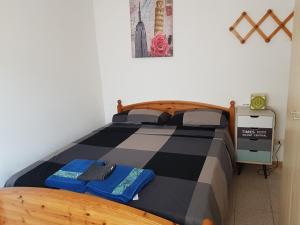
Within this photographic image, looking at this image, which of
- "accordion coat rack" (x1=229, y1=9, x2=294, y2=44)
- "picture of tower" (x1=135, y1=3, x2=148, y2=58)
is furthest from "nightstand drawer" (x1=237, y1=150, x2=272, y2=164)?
"picture of tower" (x1=135, y1=3, x2=148, y2=58)

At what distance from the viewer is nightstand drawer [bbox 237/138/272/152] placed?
267cm

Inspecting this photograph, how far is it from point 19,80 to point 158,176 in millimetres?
1571

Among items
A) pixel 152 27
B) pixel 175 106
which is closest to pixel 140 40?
pixel 152 27

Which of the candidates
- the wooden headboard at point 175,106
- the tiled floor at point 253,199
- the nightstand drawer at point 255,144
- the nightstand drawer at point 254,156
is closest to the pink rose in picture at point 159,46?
the wooden headboard at point 175,106

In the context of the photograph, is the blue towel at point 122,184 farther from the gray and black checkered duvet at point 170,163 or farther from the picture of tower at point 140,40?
the picture of tower at point 140,40

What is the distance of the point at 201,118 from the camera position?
285cm

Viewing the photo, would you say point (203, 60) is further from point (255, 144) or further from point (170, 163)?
point (170, 163)

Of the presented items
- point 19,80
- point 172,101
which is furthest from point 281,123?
point 19,80

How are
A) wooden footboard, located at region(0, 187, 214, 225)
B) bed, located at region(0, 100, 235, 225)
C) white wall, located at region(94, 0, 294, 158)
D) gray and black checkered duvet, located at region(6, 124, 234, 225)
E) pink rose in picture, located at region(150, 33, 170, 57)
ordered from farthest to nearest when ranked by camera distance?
pink rose in picture, located at region(150, 33, 170, 57), white wall, located at region(94, 0, 294, 158), gray and black checkered duvet, located at region(6, 124, 234, 225), bed, located at region(0, 100, 235, 225), wooden footboard, located at region(0, 187, 214, 225)

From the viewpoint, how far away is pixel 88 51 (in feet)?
10.9

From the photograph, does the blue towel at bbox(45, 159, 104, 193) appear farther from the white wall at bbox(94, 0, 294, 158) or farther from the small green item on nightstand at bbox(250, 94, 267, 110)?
the small green item on nightstand at bbox(250, 94, 267, 110)

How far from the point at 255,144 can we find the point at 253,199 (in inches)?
23.2

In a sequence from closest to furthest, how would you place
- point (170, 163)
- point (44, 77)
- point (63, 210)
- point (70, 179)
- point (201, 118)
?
point (63, 210)
point (70, 179)
point (170, 163)
point (44, 77)
point (201, 118)

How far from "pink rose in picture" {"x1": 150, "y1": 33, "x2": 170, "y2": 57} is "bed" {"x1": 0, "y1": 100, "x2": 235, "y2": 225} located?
93 centimetres
